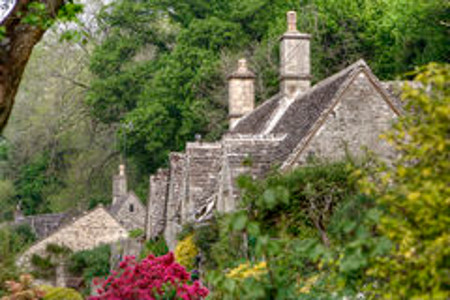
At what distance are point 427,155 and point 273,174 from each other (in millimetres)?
11518

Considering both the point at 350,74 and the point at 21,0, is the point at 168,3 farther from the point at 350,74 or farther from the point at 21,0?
the point at 21,0

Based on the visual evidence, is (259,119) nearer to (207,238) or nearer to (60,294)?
(207,238)

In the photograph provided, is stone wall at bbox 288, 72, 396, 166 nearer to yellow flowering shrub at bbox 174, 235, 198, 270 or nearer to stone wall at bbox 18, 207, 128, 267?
yellow flowering shrub at bbox 174, 235, 198, 270

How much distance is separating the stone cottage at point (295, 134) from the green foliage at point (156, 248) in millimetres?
2326

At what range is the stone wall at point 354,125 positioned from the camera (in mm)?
17375

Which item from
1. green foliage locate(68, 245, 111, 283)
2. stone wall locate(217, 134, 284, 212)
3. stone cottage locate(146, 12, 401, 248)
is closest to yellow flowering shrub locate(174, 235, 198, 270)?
stone cottage locate(146, 12, 401, 248)

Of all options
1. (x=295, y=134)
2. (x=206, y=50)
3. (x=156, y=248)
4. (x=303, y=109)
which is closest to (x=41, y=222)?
(x=206, y=50)

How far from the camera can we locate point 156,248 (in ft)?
92.2

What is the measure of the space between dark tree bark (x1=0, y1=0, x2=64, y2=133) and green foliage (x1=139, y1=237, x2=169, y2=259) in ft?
66.2

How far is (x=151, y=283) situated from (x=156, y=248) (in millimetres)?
15451

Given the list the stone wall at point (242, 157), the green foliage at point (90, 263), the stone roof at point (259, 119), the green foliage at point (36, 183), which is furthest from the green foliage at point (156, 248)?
the green foliage at point (36, 183)

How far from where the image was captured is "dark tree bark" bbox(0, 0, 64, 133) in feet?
23.5

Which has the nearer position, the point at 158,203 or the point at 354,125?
the point at 354,125

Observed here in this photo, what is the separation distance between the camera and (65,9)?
7.64m
